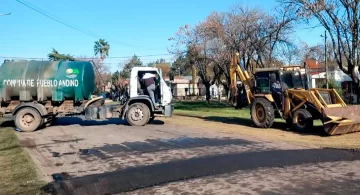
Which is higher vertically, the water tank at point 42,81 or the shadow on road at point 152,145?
the water tank at point 42,81

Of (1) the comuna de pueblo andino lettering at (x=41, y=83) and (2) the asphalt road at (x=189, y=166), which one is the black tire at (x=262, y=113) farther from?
(1) the comuna de pueblo andino lettering at (x=41, y=83)

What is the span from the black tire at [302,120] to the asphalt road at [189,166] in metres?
2.76

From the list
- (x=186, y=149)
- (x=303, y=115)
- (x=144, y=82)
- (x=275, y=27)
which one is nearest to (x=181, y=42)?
(x=275, y=27)

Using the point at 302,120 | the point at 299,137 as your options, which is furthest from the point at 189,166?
the point at 302,120

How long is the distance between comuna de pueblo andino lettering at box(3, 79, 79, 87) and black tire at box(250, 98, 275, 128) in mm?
8056

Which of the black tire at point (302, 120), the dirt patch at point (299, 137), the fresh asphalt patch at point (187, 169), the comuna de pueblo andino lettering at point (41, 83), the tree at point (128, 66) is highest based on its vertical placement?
the tree at point (128, 66)

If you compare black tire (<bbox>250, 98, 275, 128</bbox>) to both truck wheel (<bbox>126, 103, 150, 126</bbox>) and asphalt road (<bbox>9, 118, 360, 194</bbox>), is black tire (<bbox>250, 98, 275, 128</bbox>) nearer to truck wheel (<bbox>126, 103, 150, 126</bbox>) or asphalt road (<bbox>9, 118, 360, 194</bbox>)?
asphalt road (<bbox>9, 118, 360, 194</bbox>)

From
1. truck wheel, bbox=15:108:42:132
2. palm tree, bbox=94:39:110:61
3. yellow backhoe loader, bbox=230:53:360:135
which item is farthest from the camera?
palm tree, bbox=94:39:110:61

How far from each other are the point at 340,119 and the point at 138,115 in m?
8.67

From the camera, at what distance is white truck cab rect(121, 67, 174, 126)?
58.5ft

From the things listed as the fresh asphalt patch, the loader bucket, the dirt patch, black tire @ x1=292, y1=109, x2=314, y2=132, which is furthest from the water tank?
the loader bucket

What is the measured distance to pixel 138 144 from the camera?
40.6ft

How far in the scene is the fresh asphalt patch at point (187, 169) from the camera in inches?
285

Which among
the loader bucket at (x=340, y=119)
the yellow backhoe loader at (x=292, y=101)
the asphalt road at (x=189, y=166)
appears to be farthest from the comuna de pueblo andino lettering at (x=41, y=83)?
the loader bucket at (x=340, y=119)
